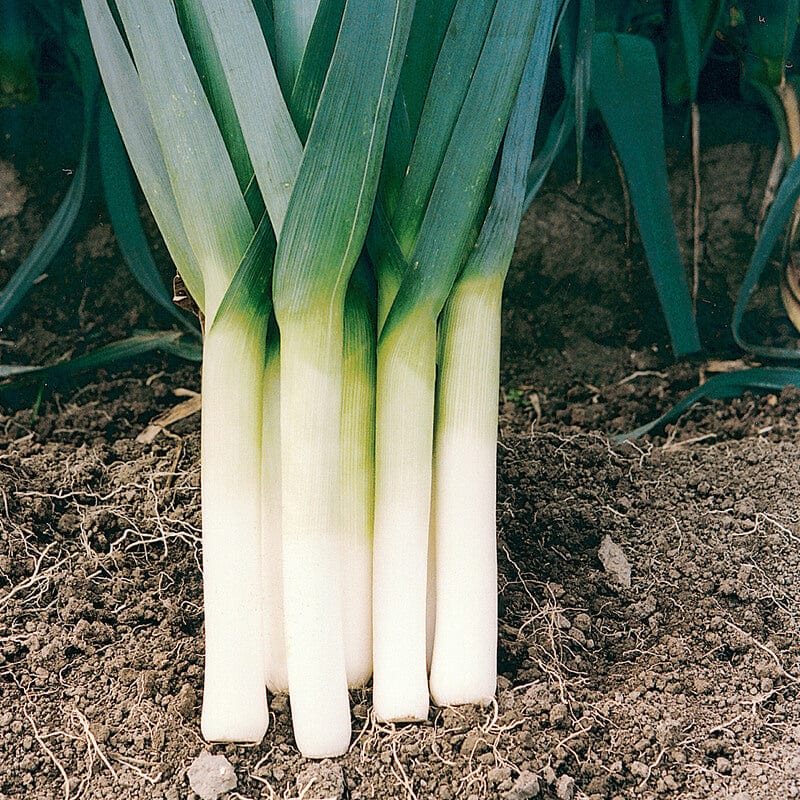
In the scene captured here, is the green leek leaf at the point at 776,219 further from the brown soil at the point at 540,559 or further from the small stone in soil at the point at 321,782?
the small stone in soil at the point at 321,782

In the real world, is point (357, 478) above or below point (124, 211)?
below

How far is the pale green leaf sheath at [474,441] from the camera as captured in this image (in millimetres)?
790

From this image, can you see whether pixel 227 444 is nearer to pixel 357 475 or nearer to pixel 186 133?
pixel 357 475

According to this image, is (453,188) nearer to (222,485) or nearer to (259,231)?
(259,231)

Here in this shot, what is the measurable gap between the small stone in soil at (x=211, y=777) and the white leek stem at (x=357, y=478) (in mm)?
128

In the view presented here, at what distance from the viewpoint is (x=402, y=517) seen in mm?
768

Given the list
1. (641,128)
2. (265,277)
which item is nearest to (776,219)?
(641,128)

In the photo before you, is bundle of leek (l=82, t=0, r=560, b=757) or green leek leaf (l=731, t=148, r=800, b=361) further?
green leek leaf (l=731, t=148, r=800, b=361)

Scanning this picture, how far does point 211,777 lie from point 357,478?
0.27 m

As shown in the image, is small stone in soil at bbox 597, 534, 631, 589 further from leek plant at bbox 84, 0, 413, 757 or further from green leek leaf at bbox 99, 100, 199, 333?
green leek leaf at bbox 99, 100, 199, 333

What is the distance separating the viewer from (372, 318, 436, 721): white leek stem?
0.77m

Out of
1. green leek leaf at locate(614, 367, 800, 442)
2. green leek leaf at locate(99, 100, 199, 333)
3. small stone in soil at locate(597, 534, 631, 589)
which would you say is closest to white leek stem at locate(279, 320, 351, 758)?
small stone in soil at locate(597, 534, 631, 589)

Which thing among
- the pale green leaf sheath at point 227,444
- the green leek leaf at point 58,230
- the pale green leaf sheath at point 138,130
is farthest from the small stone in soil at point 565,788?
the green leek leaf at point 58,230

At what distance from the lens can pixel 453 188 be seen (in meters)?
0.76
